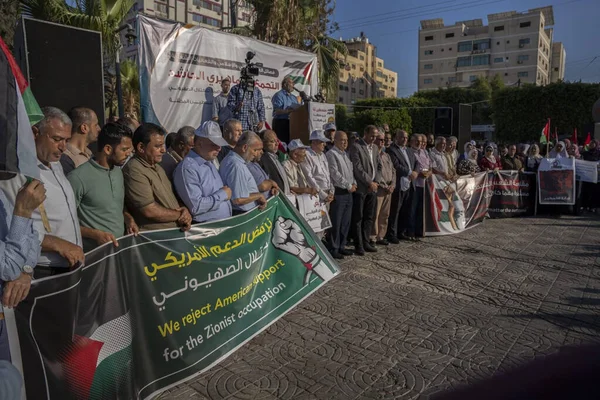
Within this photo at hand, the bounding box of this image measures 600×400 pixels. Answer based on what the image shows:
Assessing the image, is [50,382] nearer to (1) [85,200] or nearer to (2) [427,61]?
(1) [85,200]

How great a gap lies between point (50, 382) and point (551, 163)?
11823 millimetres

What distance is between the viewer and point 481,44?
103312mm

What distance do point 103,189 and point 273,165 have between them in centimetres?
300

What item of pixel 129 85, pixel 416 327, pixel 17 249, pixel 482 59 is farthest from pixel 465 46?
pixel 17 249

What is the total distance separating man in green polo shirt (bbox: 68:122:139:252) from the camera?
Answer: 10.2ft

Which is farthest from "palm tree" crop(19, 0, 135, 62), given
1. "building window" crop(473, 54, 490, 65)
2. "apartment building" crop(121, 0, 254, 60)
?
"building window" crop(473, 54, 490, 65)

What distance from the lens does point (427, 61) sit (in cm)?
11431

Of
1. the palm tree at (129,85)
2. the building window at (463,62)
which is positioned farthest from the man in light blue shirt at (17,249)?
the building window at (463,62)

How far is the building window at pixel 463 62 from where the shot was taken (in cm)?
10516

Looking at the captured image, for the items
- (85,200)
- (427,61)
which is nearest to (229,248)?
(85,200)

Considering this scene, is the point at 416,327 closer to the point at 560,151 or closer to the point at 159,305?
the point at 159,305

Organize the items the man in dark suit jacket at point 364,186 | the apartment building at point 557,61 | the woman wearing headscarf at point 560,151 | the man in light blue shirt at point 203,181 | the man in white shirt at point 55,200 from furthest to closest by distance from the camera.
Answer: the apartment building at point 557,61 → the woman wearing headscarf at point 560,151 → the man in dark suit jacket at point 364,186 → the man in light blue shirt at point 203,181 → the man in white shirt at point 55,200

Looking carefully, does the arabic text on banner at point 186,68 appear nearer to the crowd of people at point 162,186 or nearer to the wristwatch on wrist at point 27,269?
the crowd of people at point 162,186

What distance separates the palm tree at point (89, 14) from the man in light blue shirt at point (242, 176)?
6.38m
